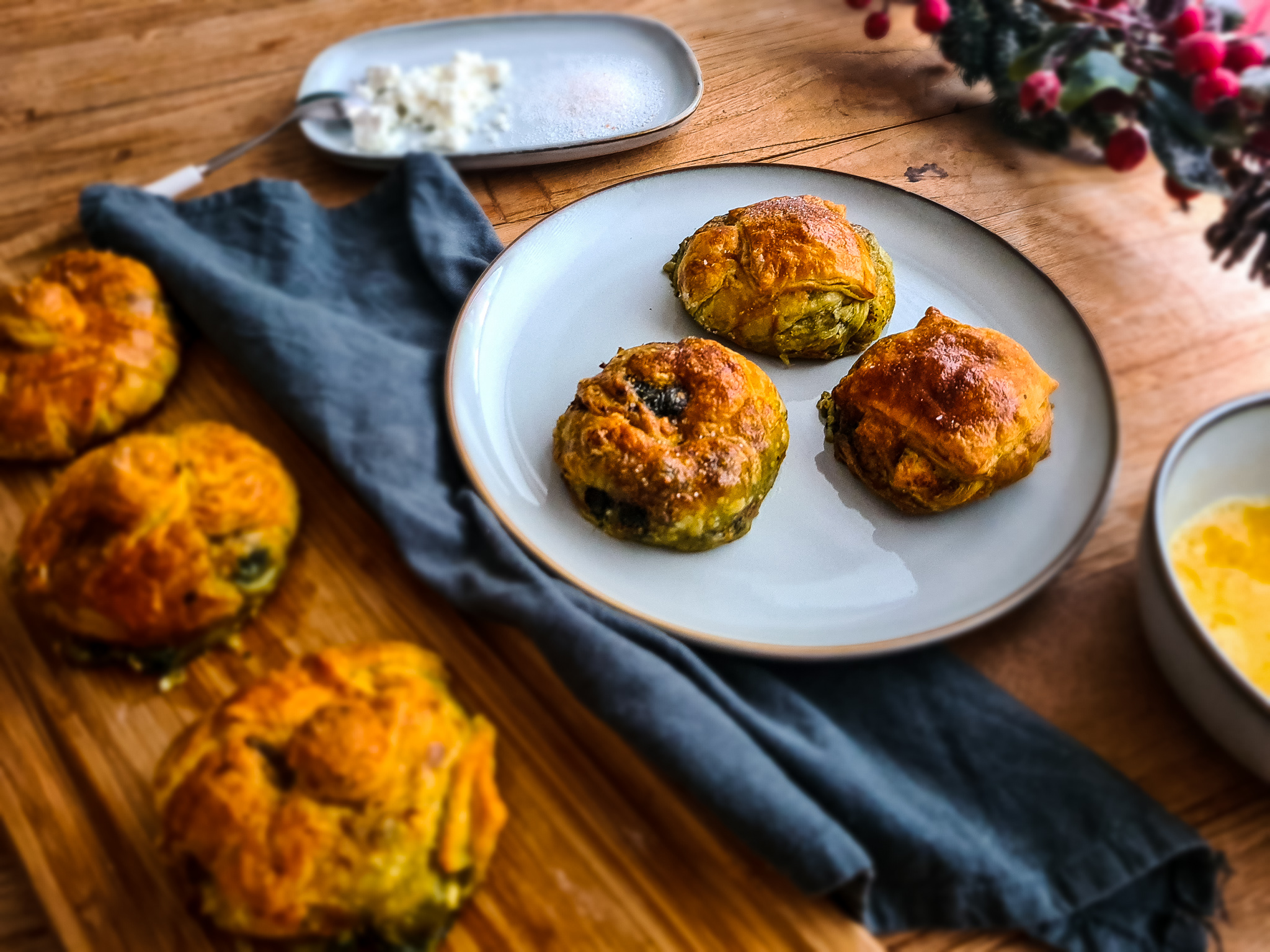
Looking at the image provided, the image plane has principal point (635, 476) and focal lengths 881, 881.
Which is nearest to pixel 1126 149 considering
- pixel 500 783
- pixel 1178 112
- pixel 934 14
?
pixel 1178 112

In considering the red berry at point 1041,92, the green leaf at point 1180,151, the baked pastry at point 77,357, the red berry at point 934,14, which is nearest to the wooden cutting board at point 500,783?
the baked pastry at point 77,357

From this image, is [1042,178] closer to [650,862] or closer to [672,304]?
[672,304]

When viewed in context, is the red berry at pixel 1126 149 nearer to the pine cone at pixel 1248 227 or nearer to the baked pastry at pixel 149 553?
the pine cone at pixel 1248 227

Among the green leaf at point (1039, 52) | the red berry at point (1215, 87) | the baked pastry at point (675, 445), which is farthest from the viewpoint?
the green leaf at point (1039, 52)

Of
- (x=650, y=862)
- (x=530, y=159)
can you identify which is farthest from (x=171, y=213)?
(x=650, y=862)

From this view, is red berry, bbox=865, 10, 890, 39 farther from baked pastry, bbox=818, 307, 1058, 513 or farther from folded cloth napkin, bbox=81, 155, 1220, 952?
folded cloth napkin, bbox=81, 155, 1220, 952

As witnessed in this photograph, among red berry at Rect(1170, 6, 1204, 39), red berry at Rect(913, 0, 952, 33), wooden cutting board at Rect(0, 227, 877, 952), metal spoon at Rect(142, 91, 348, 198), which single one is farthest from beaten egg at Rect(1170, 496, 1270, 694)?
metal spoon at Rect(142, 91, 348, 198)
